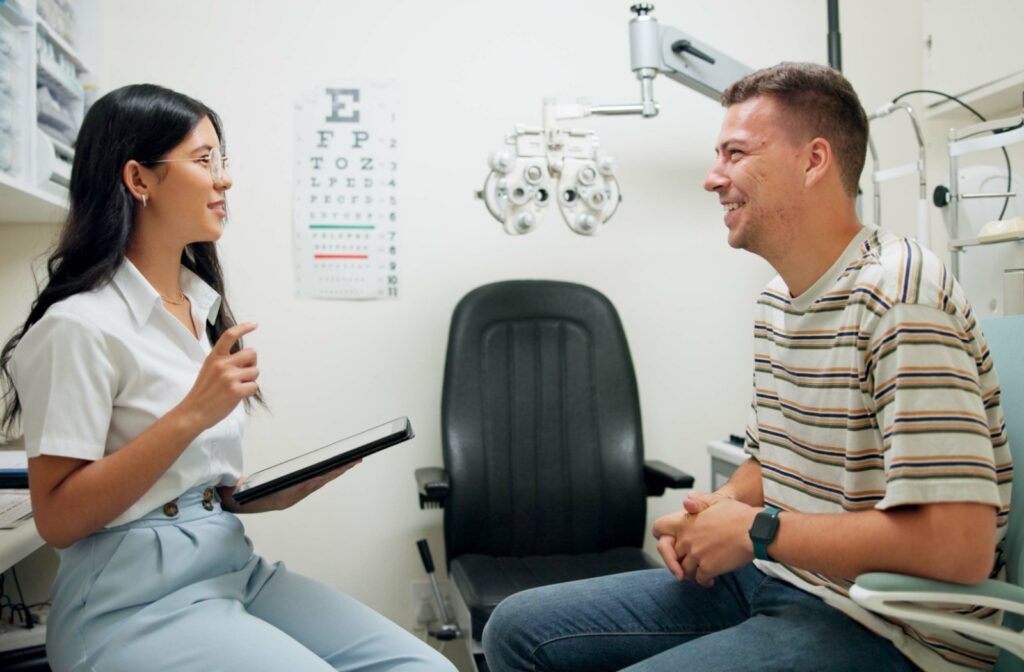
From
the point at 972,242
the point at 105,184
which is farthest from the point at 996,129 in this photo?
the point at 105,184

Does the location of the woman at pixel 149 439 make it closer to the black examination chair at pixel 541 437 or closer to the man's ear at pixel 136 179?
the man's ear at pixel 136 179

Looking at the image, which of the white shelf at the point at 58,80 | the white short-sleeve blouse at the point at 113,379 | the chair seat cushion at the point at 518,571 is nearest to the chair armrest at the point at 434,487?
the chair seat cushion at the point at 518,571

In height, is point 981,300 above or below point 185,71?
below

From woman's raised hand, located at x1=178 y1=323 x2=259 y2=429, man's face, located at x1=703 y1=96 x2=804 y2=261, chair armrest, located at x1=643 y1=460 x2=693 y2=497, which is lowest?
chair armrest, located at x1=643 y1=460 x2=693 y2=497

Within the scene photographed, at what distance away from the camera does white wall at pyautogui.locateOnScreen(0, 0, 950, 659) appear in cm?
208

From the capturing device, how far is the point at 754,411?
1.27 m

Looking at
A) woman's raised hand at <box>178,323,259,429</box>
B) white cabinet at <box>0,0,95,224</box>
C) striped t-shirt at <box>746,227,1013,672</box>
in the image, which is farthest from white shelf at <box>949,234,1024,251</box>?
white cabinet at <box>0,0,95,224</box>

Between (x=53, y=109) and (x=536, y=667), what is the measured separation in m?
1.55

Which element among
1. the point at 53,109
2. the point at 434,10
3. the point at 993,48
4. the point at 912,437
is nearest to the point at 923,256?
the point at 912,437

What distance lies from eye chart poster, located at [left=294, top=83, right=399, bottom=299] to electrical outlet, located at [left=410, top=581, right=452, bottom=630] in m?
0.75

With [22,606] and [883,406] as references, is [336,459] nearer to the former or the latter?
[883,406]

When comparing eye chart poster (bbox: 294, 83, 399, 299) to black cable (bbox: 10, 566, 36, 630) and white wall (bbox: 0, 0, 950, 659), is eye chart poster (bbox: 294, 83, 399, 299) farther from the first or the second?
black cable (bbox: 10, 566, 36, 630)

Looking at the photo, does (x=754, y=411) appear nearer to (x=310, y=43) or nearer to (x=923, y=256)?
(x=923, y=256)

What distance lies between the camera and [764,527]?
991 millimetres
